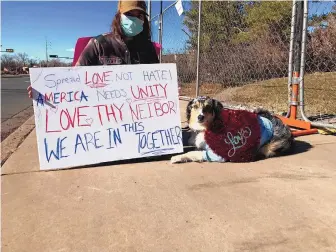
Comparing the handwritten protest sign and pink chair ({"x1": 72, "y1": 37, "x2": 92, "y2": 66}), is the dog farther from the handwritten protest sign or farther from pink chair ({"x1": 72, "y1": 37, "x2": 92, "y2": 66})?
pink chair ({"x1": 72, "y1": 37, "x2": 92, "y2": 66})

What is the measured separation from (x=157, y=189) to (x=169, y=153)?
1.07 metres

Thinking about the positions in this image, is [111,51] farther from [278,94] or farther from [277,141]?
[278,94]

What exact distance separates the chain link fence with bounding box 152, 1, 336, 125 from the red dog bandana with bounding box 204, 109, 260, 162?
1916mm

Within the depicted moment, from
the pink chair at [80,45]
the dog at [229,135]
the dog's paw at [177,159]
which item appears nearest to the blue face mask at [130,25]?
the pink chair at [80,45]

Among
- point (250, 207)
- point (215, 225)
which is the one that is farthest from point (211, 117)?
point (215, 225)

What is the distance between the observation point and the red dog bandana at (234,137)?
3.87 metres

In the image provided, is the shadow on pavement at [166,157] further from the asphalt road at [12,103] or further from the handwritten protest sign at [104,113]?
the asphalt road at [12,103]

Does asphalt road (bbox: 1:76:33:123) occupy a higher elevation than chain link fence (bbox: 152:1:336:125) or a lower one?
lower

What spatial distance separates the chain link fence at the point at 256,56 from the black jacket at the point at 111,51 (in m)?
2.42

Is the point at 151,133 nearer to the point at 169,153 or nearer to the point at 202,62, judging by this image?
the point at 169,153

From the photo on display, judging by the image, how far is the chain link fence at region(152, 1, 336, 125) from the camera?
561 cm

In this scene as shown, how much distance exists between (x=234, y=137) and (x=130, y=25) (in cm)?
183

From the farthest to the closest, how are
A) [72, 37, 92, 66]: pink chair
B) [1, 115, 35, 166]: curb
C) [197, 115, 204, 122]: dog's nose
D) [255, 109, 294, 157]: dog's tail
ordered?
[72, 37, 92, 66]: pink chair
[1, 115, 35, 166]: curb
[255, 109, 294, 157]: dog's tail
[197, 115, 204, 122]: dog's nose

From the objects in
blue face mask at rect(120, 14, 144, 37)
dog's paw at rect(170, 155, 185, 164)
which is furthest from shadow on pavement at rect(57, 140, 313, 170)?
blue face mask at rect(120, 14, 144, 37)
